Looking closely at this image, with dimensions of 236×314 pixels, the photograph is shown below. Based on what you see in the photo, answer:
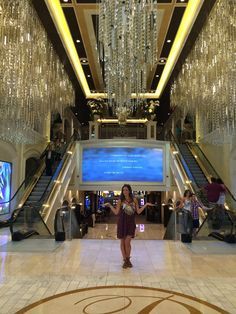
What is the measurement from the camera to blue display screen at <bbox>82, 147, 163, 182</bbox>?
52.2 ft

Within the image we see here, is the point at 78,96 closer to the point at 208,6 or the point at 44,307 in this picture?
the point at 208,6

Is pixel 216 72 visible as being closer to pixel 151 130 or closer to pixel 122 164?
pixel 122 164

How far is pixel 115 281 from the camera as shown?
459 cm

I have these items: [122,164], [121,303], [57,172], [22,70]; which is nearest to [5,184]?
[57,172]

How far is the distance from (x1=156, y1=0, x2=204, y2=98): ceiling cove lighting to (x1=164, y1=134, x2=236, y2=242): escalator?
11.4 feet

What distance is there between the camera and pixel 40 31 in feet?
34.1

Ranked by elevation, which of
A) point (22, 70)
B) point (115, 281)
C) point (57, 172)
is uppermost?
point (22, 70)

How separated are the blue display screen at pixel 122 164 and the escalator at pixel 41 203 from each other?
1.03m

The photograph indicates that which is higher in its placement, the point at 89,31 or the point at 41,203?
the point at 89,31

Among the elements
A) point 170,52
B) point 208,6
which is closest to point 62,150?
point 170,52

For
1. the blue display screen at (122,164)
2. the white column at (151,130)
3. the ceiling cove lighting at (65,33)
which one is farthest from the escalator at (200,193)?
the ceiling cove lighting at (65,33)

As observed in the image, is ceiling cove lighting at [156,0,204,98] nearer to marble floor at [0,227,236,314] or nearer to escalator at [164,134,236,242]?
escalator at [164,134,236,242]

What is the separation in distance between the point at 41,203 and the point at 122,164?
641cm

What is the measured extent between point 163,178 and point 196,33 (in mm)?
7115
